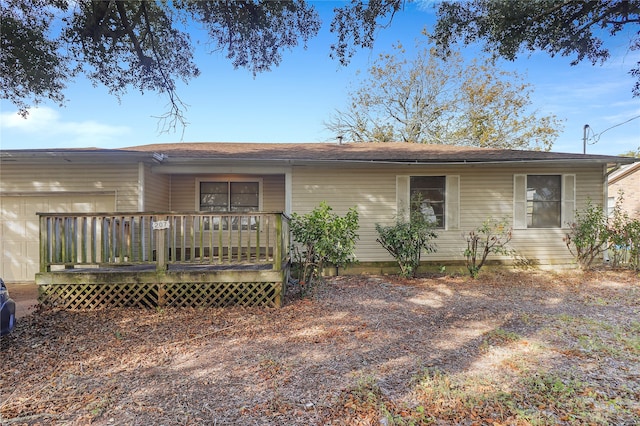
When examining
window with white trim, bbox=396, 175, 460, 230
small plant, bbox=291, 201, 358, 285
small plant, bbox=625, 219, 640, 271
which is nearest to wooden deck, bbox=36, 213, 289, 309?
small plant, bbox=291, 201, 358, 285

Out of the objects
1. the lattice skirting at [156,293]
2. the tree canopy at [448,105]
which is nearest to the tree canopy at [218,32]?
the lattice skirting at [156,293]

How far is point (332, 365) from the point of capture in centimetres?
321

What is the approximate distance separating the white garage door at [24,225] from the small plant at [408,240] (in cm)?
622

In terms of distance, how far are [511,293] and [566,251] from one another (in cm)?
334

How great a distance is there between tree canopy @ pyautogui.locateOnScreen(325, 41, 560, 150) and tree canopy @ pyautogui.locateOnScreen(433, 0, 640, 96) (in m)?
14.3

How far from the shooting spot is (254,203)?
9016 millimetres

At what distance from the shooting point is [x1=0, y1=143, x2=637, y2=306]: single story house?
7.09 m

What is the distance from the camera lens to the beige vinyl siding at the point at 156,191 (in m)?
7.34

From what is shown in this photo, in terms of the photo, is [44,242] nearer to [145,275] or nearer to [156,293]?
[145,275]

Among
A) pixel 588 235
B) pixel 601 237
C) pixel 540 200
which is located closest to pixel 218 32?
pixel 540 200

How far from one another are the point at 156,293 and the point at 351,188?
4.87 metres

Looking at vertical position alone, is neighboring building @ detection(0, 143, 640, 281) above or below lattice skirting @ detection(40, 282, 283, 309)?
above

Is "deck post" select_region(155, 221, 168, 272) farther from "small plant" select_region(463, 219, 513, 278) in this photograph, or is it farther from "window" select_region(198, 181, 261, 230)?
"small plant" select_region(463, 219, 513, 278)

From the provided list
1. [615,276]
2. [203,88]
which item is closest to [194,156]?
[203,88]
